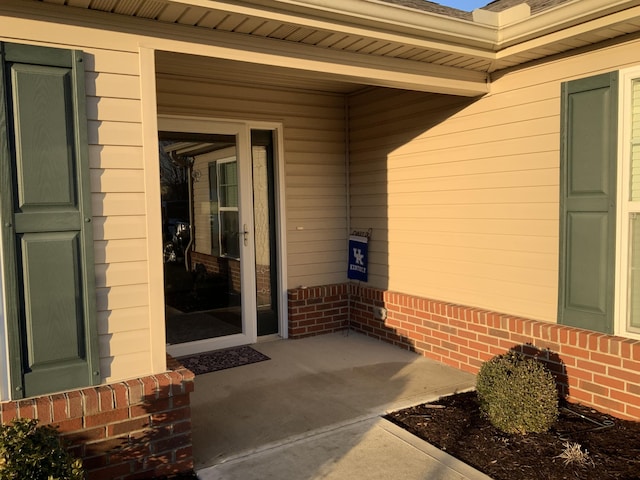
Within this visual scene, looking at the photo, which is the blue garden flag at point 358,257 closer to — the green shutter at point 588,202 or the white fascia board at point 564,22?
the green shutter at point 588,202

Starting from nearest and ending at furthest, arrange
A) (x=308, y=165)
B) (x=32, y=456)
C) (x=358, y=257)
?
(x=32, y=456) → (x=308, y=165) → (x=358, y=257)

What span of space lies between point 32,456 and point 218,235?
3.72m

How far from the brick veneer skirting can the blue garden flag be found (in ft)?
0.47

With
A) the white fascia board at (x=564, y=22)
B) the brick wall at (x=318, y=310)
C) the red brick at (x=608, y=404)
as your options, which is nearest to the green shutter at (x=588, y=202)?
the white fascia board at (x=564, y=22)

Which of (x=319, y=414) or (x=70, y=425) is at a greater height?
(x=70, y=425)

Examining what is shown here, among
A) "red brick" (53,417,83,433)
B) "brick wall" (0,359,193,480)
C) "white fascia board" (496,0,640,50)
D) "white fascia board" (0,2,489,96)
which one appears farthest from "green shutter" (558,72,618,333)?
"red brick" (53,417,83,433)

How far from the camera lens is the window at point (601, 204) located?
3764mm

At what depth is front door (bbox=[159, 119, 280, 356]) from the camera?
561cm

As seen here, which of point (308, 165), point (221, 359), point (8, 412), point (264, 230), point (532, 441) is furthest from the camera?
point (308, 165)

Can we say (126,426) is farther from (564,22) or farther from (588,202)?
(564,22)

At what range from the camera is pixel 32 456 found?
7.63 ft

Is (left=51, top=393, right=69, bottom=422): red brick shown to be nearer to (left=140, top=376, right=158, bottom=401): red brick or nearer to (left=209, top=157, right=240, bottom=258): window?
(left=140, top=376, right=158, bottom=401): red brick

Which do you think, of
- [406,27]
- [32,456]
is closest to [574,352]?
[406,27]

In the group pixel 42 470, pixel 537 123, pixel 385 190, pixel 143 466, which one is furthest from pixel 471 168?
pixel 42 470
